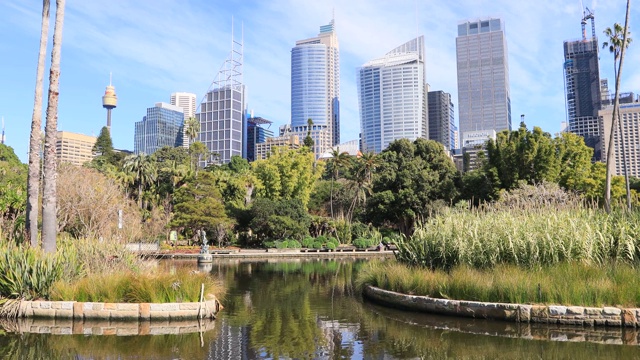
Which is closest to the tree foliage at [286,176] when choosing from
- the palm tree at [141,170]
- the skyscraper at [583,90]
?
the palm tree at [141,170]

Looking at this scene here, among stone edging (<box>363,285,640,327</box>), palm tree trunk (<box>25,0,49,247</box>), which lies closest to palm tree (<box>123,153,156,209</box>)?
palm tree trunk (<box>25,0,49,247</box>)

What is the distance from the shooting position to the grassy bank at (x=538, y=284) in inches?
429

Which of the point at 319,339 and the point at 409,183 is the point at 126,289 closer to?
the point at 319,339

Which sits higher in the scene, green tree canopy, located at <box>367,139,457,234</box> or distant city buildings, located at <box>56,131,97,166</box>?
distant city buildings, located at <box>56,131,97,166</box>

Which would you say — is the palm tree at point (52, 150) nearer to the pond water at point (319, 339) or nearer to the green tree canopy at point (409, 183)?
the pond water at point (319, 339)

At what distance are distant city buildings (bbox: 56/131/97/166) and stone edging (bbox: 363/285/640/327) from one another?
463ft

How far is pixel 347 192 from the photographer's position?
191ft

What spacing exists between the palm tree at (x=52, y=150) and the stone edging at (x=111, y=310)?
2.92 meters

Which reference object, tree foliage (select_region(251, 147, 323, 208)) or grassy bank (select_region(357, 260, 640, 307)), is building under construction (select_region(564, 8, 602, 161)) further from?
grassy bank (select_region(357, 260, 640, 307))

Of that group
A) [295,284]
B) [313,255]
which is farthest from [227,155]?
[295,284]

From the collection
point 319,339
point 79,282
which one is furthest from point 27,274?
point 319,339

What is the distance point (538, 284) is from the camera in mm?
11352

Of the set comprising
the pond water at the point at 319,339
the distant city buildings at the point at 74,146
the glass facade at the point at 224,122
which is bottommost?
the pond water at the point at 319,339

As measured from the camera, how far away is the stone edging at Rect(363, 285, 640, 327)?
10.4 metres
